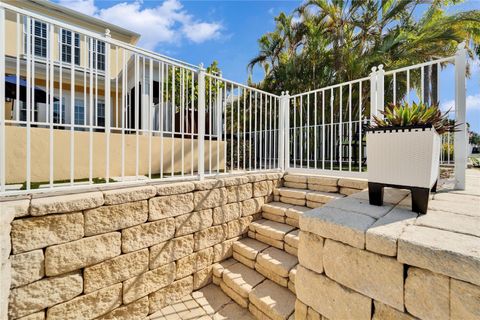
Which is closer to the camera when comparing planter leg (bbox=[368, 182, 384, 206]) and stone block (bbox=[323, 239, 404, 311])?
stone block (bbox=[323, 239, 404, 311])

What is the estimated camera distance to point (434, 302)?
1027mm

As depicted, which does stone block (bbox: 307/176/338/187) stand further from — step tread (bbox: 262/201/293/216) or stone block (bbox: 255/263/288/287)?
stone block (bbox: 255/263/288/287)

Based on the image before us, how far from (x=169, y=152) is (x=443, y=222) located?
11.1 feet

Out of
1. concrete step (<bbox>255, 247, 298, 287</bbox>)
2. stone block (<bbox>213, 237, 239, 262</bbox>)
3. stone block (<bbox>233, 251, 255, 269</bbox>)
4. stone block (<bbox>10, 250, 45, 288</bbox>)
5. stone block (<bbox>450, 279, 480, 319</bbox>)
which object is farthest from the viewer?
stone block (<bbox>213, 237, 239, 262</bbox>)

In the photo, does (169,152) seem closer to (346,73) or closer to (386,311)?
(386,311)

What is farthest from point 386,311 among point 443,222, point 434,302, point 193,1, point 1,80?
point 193,1

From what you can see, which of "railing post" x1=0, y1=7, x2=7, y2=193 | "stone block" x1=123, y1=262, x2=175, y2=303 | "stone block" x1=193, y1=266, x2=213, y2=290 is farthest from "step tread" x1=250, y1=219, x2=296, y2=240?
"railing post" x1=0, y1=7, x2=7, y2=193

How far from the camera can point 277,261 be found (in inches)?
99.1

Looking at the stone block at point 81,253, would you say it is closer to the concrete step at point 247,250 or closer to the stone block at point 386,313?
the concrete step at point 247,250

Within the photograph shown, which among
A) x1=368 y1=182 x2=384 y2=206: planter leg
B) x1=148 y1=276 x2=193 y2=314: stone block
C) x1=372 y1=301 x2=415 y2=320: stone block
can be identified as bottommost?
x1=148 y1=276 x2=193 y2=314: stone block

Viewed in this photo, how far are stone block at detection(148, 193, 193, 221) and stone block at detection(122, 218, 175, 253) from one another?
7cm

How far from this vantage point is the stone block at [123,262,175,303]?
84.4 inches

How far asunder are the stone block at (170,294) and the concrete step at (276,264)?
0.84 m

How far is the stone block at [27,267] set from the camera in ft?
5.08
